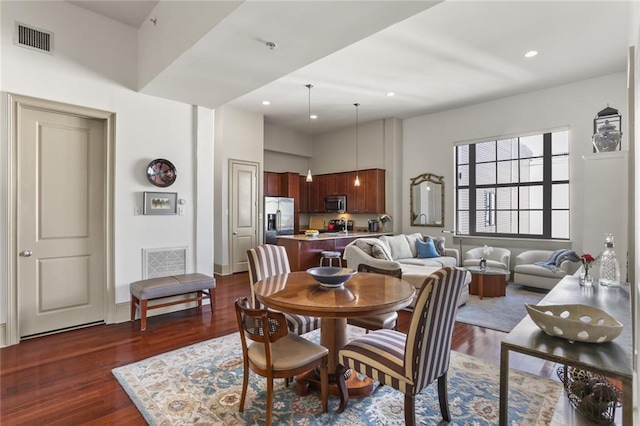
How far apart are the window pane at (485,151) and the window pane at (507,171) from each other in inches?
9.0

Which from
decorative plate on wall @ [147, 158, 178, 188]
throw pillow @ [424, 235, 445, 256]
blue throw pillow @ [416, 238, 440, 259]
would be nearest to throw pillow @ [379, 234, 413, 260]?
blue throw pillow @ [416, 238, 440, 259]

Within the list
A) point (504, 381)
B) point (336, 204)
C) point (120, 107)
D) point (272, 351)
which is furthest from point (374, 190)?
point (504, 381)

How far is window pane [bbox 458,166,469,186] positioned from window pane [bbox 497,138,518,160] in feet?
2.22

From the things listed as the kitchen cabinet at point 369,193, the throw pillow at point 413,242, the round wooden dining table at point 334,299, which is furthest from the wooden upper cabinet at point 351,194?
the round wooden dining table at point 334,299

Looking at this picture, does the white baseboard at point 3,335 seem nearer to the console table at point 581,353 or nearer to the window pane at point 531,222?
the console table at point 581,353

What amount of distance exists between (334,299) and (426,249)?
14.2 ft

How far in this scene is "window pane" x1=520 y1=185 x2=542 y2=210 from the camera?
5.96 metres

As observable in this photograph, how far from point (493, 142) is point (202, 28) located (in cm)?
595

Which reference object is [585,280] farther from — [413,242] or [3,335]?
[3,335]

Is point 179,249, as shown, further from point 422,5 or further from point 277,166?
point 277,166

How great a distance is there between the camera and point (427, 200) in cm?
724

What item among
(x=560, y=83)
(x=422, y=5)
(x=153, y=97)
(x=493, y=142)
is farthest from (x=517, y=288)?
(x=153, y=97)

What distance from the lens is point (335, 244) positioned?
6.06 metres

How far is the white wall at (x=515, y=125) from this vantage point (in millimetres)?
5227
